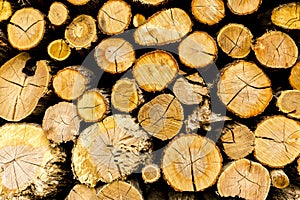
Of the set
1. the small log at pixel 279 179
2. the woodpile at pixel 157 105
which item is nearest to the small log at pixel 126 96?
the woodpile at pixel 157 105

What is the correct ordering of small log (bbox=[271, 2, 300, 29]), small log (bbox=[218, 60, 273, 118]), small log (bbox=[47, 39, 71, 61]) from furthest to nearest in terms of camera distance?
1. small log (bbox=[47, 39, 71, 61])
2. small log (bbox=[271, 2, 300, 29])
3. small log (bbox=[218, 60, 273, 118])

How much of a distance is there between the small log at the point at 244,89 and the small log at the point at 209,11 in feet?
1.08

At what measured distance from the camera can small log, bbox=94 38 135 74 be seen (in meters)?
2.42

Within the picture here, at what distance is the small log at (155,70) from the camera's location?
2338mm

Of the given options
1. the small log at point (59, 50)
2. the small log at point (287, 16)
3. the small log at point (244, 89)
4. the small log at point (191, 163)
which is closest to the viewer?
the small log at point (191, 163)

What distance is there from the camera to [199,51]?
238 centimetres

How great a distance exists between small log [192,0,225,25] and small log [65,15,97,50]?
704mm

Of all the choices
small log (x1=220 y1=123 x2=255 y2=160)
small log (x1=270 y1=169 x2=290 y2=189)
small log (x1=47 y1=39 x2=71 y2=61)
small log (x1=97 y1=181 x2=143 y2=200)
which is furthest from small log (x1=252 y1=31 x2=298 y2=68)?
small log (x1=47 y1=39 x2=71 y2=61)

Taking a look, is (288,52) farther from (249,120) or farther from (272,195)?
(272,195)

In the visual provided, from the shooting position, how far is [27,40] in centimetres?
258

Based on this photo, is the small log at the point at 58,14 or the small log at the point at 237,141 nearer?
the small log at the point at 237,141

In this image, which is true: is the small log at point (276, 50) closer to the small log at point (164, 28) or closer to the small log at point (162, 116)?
the small log at point (164, 28)

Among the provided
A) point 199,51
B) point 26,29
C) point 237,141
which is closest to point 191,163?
point 237,141

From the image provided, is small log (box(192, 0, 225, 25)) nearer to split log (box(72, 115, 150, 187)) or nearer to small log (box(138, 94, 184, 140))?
small log (box(138, 94, 184, 140))
